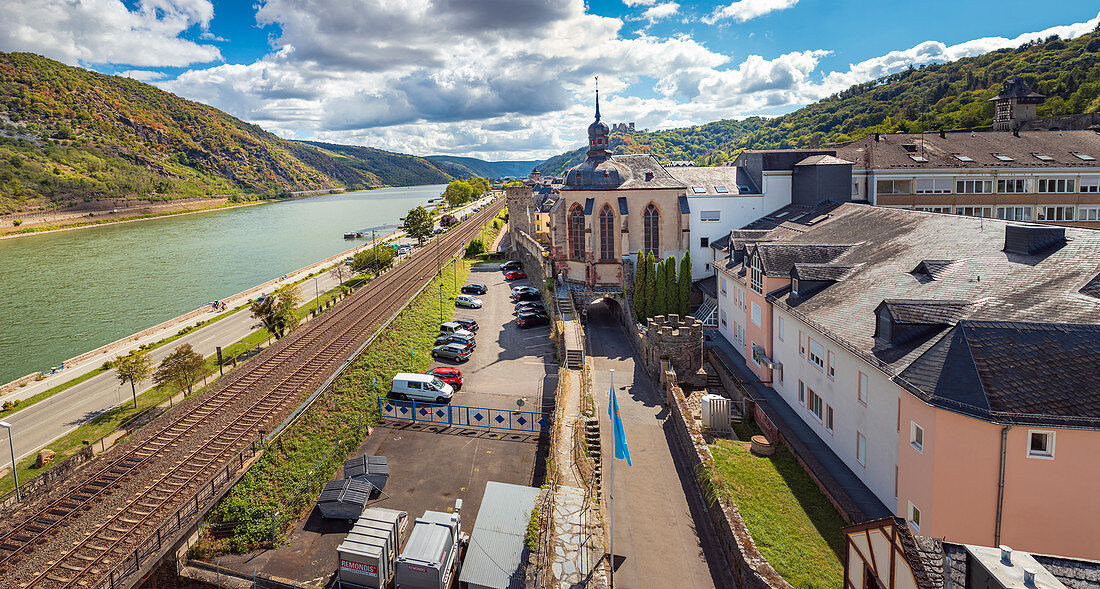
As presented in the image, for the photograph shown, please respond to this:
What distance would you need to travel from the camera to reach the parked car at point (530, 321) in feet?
150

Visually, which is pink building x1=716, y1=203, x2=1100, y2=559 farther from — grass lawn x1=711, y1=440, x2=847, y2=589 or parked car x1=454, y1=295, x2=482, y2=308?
parked car x1=454, y1=295, x2=482, y2=308

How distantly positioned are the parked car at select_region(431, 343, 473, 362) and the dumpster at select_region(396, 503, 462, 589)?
64.9 ft

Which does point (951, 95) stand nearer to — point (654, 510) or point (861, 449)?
point (861, 449)

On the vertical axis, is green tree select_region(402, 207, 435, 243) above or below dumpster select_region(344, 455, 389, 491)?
above

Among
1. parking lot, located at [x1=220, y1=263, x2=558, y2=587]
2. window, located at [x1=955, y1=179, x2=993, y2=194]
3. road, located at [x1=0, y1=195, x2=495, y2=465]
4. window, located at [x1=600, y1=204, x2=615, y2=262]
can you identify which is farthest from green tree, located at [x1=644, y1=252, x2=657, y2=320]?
road, located at [x1=0, y1=195, x2=495, y2=465]

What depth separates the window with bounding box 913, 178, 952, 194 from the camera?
149 ft

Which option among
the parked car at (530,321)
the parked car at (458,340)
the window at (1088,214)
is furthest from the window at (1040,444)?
the window at (1088,214)

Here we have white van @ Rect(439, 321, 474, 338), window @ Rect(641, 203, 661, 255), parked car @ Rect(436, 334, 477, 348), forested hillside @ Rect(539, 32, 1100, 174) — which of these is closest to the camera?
parked car @ Rect(436, 334, 477, 348)

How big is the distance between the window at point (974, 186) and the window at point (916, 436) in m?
40.9

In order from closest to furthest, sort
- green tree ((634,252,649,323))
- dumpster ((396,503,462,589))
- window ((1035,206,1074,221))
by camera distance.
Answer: dumpster ((396,503,462,589)) → green tree ((634,252,649,323)) → window ((1035,206,1074,221))

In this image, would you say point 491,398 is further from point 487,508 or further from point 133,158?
point 133,158

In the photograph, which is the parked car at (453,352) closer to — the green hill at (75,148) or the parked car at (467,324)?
the parked car at (467,324)

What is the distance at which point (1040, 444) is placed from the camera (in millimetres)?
12625

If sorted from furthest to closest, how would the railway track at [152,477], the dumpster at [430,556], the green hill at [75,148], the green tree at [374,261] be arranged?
1. the green hill at [75,148]
2. the green tree at [374,261]
3. the railway track at [152,477]
4. the dumpster at [430,556]
